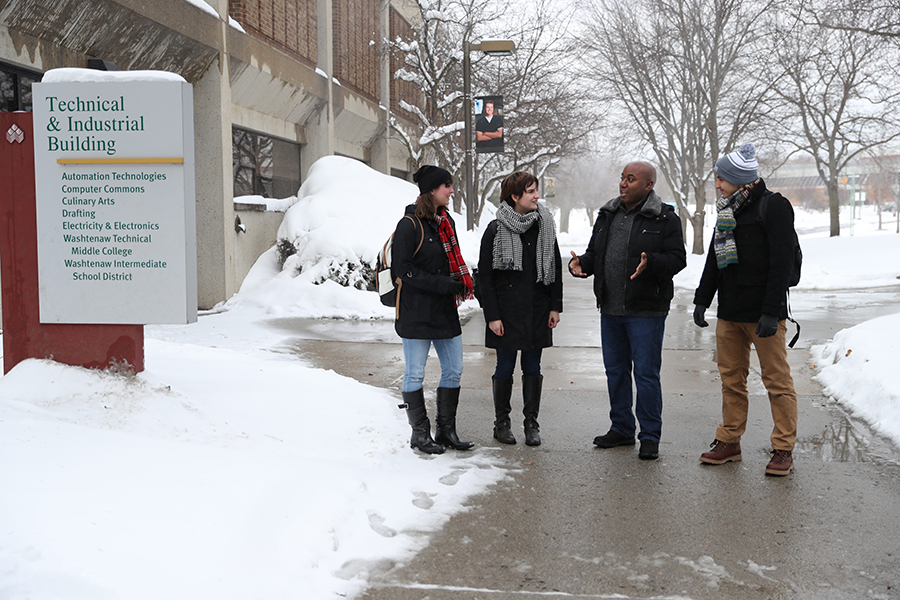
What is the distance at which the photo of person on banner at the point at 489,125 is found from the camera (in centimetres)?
1770

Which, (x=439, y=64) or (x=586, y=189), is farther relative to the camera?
(x=586, y=189)

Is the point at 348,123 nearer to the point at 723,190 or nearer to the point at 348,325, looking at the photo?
the point at 348,325

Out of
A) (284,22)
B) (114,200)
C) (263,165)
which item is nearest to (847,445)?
(114,200)

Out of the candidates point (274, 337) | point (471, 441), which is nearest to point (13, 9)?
point (274, 337)

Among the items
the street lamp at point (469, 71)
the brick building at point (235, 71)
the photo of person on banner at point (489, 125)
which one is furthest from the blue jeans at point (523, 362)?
the photo of person on banner at point (489, 125)

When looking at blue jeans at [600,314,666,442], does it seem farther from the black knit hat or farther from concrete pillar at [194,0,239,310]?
concrete pillar at [194,0,239,310]

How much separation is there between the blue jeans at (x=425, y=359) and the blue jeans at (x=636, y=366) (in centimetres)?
97

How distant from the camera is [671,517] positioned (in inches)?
162

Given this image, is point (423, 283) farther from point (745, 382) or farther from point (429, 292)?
point (745, 382)

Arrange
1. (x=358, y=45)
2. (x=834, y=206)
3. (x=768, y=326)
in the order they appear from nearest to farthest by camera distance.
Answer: (x=768, y=326) < (x=358, y=45) < (x=834, y=206)

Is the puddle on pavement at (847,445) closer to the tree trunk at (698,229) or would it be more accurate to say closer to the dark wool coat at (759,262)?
the dark wool coat at (759,262)

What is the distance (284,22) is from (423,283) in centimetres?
1227

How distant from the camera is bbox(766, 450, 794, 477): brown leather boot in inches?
186

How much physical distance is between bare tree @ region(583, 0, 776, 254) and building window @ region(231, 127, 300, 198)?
572 inches
